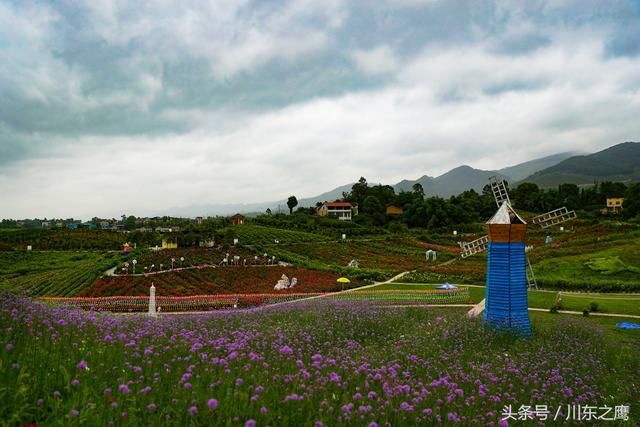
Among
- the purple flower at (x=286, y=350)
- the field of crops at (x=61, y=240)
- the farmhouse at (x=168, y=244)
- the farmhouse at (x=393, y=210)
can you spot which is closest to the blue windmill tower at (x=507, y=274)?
the purple flower at (x=286, y=350)

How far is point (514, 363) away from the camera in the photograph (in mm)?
8312

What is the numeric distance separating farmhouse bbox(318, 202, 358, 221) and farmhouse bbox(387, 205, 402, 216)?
7.83 metres

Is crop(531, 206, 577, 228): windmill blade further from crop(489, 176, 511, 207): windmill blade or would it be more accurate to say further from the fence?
the fence

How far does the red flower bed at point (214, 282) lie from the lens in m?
28.9

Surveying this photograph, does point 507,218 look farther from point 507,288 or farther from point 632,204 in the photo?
point 632,204

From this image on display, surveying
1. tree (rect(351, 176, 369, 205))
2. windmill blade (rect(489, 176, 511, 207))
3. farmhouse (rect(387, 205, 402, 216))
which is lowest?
windmill blade (rect(489, 176, 511, 207))

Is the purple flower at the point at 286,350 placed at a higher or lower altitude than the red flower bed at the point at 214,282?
higher

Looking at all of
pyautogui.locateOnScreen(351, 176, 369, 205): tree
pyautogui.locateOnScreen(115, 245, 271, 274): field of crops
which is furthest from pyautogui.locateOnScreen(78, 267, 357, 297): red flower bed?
pyautogui.locateOnScreen(351, 176, 369, 205): tree

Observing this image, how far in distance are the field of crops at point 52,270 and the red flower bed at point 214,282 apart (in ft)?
7.92

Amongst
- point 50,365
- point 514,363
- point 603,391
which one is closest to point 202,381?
point 50,365

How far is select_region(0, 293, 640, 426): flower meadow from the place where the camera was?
13.3ft

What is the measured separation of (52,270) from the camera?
43031 mm

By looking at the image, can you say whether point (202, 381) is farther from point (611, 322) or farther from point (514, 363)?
point (611, 322)

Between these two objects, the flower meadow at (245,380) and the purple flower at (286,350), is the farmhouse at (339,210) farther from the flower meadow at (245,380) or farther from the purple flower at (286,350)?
the purple flower at (286,350)
